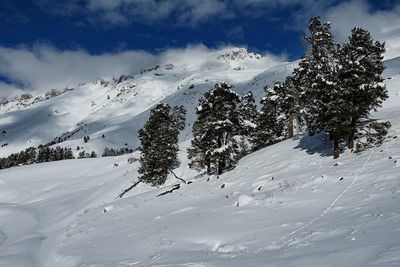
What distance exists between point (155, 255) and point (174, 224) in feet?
18.1

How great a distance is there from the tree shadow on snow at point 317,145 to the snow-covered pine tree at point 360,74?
344 cm

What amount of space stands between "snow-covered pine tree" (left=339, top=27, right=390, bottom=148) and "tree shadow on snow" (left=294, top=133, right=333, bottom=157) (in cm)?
344

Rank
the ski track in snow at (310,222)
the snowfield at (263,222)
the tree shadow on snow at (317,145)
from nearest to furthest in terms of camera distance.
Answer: the snowfield at (263,222), the ski track in snow at (310,222), the tree shadow on snow at (317,145)

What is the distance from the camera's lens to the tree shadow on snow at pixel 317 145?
38156mm

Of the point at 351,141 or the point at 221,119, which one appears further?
the point at 221,119

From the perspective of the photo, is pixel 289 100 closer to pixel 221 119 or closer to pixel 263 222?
pixel 221 119

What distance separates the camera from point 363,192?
2148cm

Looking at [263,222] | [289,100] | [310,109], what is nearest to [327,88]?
[310,109]

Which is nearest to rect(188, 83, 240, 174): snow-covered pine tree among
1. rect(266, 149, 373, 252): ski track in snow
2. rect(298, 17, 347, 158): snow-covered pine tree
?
rect(298, 17, 347, 158): snow-covered pine tree

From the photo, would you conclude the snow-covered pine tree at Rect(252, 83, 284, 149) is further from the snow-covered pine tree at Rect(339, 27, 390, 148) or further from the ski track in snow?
the ski track in snow

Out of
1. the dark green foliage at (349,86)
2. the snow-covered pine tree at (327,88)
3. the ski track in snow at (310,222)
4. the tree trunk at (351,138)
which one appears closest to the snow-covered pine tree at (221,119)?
the snow-covered pine tree at (327,88)

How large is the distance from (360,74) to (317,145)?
1051 centimetres

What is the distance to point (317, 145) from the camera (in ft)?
139

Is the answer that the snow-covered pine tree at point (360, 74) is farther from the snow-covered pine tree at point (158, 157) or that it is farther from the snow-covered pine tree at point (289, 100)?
the snow-covered pine tree at point (158, 157)
